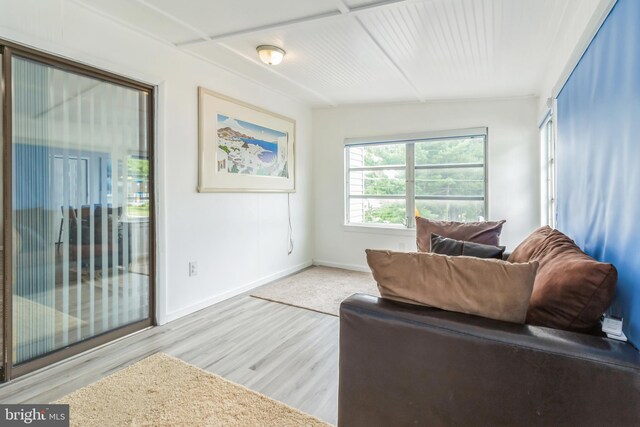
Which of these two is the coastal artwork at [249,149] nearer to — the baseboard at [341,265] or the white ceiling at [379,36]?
the white ceiling at [379,36]

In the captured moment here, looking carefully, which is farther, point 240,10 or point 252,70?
point 252,70

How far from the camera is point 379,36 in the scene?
256cm

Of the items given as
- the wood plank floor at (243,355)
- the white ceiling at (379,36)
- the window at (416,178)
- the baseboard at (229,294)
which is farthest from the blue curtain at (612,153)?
the baseboard at (229,294)

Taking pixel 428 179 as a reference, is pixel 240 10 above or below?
above

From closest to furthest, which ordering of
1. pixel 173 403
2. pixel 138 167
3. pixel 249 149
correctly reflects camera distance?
pixel 173 403 < pixel 138 167 < pixel 249 149

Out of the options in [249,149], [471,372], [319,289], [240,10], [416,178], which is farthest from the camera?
[416,178]

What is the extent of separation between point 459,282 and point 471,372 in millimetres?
301

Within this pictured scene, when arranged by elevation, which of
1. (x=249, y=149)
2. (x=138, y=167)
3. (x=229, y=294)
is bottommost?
(x=229, y=294)

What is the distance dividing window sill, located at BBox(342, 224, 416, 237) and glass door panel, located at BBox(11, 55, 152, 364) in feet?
9.28

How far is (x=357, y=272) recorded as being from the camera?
15.7 ft

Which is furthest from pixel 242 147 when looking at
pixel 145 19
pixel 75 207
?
pixel 75 207

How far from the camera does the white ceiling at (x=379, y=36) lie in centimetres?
216

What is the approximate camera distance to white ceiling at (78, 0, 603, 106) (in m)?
2.16

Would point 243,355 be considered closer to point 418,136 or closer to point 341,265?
point 341,265
